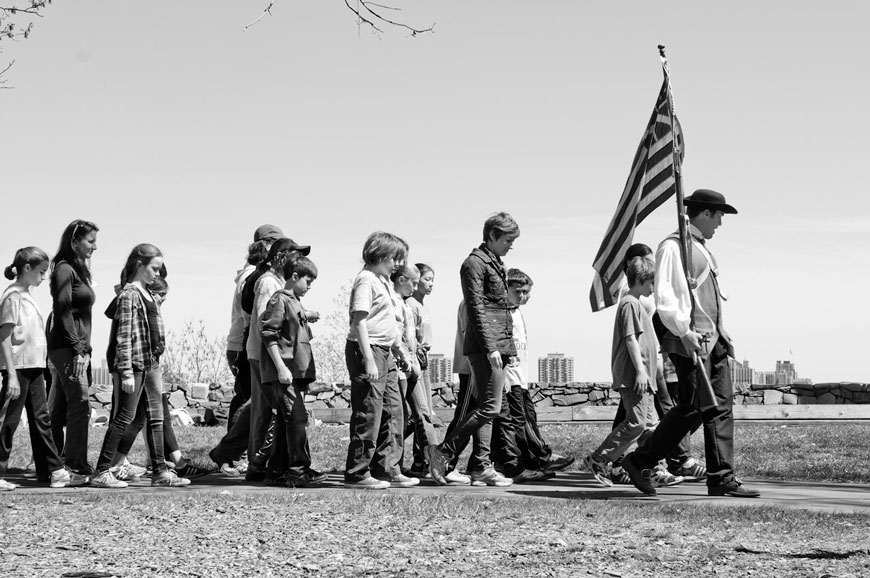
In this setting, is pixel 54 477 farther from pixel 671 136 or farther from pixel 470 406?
pixel 671 136

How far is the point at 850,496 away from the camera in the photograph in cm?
764

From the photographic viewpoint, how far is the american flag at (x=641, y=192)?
9.04m

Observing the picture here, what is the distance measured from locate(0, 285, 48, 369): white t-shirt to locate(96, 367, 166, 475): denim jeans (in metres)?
0.64

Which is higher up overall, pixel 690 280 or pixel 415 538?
pixel 690 280

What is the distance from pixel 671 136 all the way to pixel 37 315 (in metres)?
4.88

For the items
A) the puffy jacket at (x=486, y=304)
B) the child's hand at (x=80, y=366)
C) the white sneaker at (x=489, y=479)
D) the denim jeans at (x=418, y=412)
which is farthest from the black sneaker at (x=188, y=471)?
the puffy jacket at (x=486, y=304)

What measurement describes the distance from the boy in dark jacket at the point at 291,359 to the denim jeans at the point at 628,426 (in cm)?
204

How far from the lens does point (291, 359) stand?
8141 millimetres

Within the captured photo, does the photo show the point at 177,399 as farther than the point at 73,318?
Yes

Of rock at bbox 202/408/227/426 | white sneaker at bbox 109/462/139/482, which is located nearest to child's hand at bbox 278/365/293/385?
white sneaker at bbox 109/462/139/482

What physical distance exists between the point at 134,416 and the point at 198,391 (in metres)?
16.4

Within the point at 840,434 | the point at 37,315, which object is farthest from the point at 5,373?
the point at 840,434

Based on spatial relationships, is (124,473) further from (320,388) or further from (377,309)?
(320,388)

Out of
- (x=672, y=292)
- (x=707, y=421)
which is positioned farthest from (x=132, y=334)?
(x=707, y=421)
